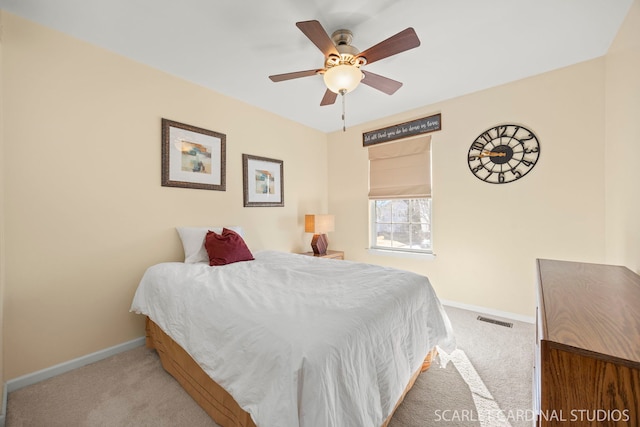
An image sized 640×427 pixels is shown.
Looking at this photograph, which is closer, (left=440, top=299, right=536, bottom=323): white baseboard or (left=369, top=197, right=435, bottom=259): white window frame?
(left=440, top=299, right=536, bottom=323): white baseboard

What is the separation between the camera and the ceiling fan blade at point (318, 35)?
4.80 feet

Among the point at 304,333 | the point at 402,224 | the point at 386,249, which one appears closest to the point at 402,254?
the point at 386,249

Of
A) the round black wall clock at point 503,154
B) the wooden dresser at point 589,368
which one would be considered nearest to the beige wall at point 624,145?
the round black wall clock at point 503,154

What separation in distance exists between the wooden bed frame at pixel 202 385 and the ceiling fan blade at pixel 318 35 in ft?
6.85

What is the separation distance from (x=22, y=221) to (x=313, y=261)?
222 cm

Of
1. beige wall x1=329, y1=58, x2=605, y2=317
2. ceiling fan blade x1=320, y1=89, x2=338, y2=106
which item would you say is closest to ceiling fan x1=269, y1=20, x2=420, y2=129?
ceiling fan blade x1=320, y1=89, x2=338, y2=106

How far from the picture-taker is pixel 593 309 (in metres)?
1.01

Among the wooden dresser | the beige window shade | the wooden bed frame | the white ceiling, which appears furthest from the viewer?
the beige window shade

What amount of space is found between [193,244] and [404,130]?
3061mm

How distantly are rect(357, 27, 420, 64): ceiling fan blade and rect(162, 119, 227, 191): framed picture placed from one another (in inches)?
74.5

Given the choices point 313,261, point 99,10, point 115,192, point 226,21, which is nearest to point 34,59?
point 99,10

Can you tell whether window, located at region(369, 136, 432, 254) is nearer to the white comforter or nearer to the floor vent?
the floor vent

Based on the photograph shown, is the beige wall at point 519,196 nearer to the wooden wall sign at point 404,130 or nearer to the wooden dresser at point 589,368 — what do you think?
the wooden wall sign at point 404,130

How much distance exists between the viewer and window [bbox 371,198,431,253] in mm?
3465
